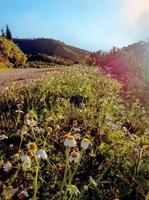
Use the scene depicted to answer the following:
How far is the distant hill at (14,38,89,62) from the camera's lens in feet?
357

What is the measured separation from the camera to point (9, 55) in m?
39.6

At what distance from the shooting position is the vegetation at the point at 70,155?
162 inches

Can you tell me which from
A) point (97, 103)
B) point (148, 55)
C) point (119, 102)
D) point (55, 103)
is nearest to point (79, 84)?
point (119, 102)

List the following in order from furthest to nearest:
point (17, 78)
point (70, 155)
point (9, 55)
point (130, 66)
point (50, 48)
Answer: point (50, 48) → point (9, 55) → point (17, 78) → point (130, 66) → point (70, 155)

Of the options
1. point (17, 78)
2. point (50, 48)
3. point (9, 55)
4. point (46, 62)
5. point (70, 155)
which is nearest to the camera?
point (70, 155)

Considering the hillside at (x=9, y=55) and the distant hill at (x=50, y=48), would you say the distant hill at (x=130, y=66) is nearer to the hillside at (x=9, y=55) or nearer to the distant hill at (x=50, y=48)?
the hillside at (x=9, y=55)

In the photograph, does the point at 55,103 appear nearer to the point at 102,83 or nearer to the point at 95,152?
the point at 95,152

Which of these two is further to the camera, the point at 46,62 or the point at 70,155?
the point at 46,62

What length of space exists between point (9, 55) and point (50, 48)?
7436 centimetres

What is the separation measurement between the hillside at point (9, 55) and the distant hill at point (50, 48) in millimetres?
63716

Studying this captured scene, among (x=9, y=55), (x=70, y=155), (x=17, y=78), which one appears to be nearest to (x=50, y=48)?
(x=9, y=55)

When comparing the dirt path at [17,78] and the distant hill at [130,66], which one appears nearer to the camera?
the dirt path at [17,78]

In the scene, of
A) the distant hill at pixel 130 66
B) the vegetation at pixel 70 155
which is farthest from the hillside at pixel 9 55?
the vegetation at pixel 70 155

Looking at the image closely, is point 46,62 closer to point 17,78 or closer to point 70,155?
point 17,78
